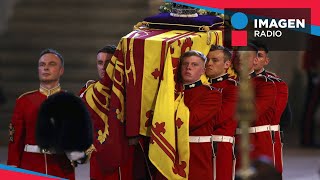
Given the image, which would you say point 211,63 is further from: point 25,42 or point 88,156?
point 25,42

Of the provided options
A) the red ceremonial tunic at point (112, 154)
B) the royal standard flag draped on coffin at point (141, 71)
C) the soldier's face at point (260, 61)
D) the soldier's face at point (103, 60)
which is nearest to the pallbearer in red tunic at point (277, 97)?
the soldier's face at point (260, 61)

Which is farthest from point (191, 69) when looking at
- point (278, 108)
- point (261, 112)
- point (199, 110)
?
point (278, 108)

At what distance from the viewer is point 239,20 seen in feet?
43.3

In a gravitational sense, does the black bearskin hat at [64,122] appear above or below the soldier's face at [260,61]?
below

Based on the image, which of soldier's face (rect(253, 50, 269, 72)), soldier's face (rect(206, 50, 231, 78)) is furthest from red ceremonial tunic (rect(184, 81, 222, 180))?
soldier's face (rect(253, 50, 269, 72))

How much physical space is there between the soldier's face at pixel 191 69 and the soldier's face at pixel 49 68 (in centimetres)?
96

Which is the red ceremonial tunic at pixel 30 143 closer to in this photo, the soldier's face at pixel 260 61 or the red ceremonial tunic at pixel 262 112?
the red ceremonial tunic at pixel 262 112

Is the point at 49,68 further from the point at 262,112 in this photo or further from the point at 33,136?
the point at 262,112

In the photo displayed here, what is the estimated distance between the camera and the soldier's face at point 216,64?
12.7 metres

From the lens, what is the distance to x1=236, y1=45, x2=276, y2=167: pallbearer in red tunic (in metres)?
13.3

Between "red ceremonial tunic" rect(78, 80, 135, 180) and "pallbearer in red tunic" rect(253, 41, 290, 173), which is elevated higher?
"pallbearer in red tunic" rect(253, 41, 290, 173)

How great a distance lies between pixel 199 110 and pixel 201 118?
0.06m

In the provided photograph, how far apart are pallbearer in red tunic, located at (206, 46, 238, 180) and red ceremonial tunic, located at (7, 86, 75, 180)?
1208 millimetres

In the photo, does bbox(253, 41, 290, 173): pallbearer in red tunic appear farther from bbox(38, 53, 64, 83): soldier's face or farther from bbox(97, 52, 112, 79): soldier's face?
bbox(38, 53, 64, 83): soldier's face
